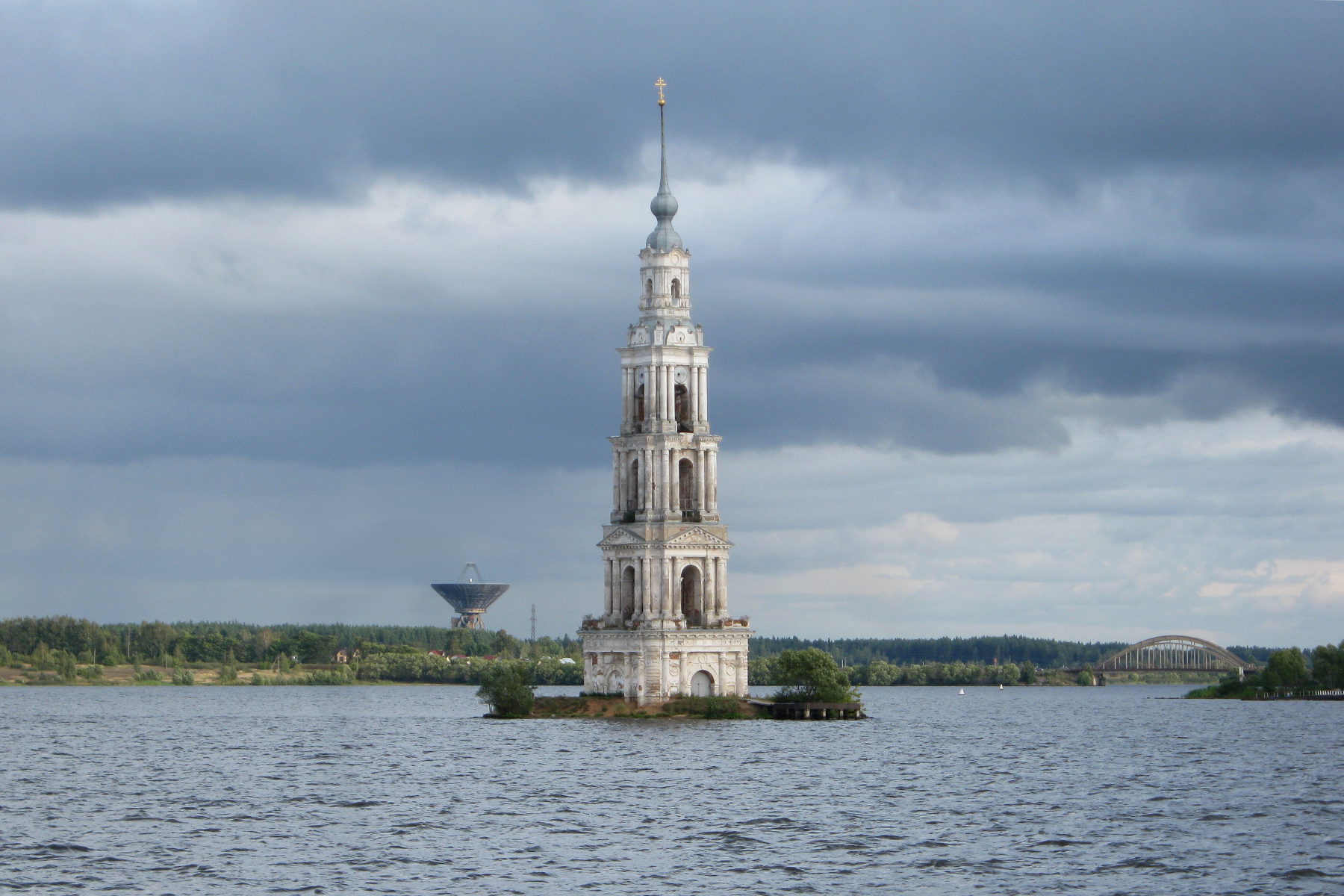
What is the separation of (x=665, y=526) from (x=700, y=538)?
9.52 ft

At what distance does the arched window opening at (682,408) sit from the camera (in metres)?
154

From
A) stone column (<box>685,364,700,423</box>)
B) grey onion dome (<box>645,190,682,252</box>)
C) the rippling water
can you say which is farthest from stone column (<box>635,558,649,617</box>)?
grey onion dome (<box>645,190,682,252</box>)

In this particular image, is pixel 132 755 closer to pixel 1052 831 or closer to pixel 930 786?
pixel 930 786

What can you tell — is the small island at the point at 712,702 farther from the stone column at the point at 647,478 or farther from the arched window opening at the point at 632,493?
the stone column at the point at 647,478

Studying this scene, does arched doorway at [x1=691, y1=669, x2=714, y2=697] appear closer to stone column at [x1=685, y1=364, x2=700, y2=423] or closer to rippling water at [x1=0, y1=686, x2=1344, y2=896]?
rippling water at [x1=0, y1=686, x2=1344, y2=896]

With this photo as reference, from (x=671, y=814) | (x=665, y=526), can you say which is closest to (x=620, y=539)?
(x=665, y=526)

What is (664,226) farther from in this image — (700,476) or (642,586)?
(642,586)

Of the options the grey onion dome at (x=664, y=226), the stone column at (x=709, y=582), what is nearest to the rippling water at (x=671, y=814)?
the stone column at (x=709, y=582)

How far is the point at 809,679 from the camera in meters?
152

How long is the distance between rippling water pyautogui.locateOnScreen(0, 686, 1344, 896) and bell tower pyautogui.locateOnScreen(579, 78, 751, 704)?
4786mm

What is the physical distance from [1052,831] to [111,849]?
3824cm

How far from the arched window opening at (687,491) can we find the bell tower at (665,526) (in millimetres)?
118

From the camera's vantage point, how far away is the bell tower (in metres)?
147

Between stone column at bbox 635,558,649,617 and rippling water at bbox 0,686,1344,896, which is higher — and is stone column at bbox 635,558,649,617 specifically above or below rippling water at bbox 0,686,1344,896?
above
